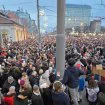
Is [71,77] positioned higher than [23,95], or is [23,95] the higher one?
[71,77]

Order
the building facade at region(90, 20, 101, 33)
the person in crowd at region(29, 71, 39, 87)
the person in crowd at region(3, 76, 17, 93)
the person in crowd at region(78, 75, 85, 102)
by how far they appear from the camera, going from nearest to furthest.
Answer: the person in crowd at region(3, 76, 17, 93) → the person in crowd at region(29, 71, 39, 87) → the person in crowd at region(78, 75, 85, 102) → the building facade at region(90, 20, 101, 33)

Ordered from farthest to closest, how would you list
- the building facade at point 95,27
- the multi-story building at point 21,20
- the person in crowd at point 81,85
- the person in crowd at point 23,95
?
the multi-story building at point 21,20 < the building facade at point 95,27 < the person in crowd at point 81,85 < the person in crowd at point 23,95

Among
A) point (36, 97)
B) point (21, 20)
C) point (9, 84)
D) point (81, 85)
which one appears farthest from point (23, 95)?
point (21, 20)

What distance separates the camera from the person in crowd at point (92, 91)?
920 centimetres

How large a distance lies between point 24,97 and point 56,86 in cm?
99

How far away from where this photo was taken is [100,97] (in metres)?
8.00

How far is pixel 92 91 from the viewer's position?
931cm

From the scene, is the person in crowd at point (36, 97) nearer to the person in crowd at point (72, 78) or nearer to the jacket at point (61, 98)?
the jacket at point (61, 98)

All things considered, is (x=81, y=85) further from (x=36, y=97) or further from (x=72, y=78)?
(x=36, y=97)

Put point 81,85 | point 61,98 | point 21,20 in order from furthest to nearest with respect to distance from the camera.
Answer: point 21,20 → point 81,85 → point 61,98

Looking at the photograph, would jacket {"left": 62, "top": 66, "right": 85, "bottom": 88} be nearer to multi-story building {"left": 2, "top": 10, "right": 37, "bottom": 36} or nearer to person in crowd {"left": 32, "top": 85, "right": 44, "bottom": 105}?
person in crowd {"left": 32, "top": 85, "right": 44, "bottom": 105}

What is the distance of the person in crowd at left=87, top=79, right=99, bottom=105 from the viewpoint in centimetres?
920

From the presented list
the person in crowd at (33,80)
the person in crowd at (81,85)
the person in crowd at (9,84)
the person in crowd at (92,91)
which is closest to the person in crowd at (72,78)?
the person in crowd at (92,91)

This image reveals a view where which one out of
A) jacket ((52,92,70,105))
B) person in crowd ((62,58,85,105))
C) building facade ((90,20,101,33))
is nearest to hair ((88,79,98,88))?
person in crowd ((62,58,85,105))
